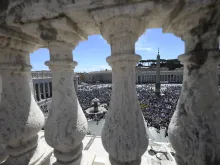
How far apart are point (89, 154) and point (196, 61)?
68.7 inches

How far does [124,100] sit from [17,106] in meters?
1.21

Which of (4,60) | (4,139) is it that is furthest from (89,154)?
(4,60)

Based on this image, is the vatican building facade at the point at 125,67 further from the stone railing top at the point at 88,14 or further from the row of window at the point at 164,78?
the row of window at the point at 164,78

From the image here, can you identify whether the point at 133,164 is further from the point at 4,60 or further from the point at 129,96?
the point at 4,60

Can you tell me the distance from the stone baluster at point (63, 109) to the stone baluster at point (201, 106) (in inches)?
35.8

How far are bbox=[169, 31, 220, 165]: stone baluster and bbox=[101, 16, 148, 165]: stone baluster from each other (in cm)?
32

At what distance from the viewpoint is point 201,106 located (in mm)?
1016

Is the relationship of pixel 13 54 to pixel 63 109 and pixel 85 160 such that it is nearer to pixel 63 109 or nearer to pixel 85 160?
pixel 63 109

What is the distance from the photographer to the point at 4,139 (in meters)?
1.45

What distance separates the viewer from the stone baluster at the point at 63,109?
51.8 inches

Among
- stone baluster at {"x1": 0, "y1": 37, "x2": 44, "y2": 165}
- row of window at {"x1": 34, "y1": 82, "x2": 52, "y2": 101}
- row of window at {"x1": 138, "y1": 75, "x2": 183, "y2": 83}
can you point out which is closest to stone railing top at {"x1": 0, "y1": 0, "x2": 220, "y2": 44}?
stone baluster at {"x1": 0, "y1": 37, "x2": 44, "y2": 165}

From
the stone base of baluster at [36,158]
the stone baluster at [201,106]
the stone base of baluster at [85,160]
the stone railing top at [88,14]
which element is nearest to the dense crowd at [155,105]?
the stone base of baluster at [85,160]

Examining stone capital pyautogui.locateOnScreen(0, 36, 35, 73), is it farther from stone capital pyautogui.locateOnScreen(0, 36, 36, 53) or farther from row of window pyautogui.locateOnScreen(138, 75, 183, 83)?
row of window pyautogui.locateOnScreen(138, 75, 183, 83)

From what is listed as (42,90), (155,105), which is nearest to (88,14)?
(155,105)
